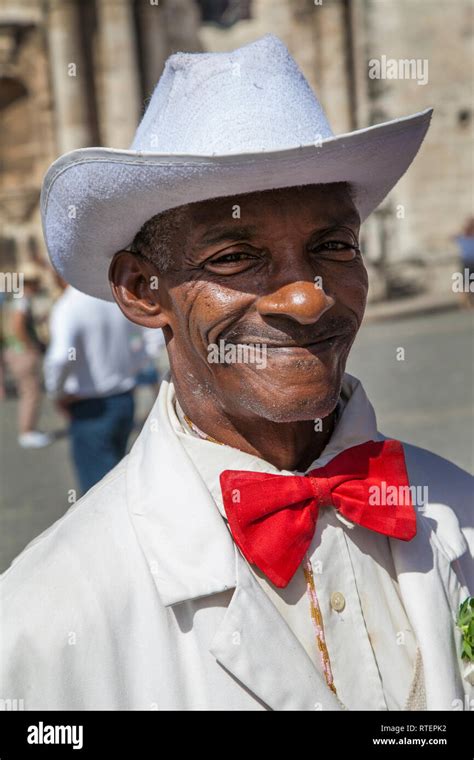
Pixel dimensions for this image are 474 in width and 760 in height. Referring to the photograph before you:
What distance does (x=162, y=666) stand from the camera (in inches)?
68.0

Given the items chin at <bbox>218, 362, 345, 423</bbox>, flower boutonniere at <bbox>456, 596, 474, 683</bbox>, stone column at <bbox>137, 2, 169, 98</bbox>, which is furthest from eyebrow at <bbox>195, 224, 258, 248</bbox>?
stone column at <bbox>137, 2, 169, 98</bbox>

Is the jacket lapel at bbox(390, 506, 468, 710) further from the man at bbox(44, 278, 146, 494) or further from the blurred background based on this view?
the blurred background

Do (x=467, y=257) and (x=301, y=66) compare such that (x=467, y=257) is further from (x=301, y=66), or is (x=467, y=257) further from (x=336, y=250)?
(x=336, y=250)

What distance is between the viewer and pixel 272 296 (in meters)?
1.78

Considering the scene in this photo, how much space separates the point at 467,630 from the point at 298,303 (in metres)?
0.68

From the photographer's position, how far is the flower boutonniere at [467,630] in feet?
6.02

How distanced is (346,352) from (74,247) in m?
0.64

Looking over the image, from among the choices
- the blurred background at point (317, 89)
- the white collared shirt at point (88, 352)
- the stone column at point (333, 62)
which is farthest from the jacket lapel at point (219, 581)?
the stone column at point (333, 62)

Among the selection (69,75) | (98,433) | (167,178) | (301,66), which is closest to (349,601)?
(167,178)

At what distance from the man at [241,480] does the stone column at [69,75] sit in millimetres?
15812

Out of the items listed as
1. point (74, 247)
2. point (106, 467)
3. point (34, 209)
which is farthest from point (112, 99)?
point (74, 247)

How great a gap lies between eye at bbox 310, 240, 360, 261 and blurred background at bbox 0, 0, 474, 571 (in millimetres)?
12893
